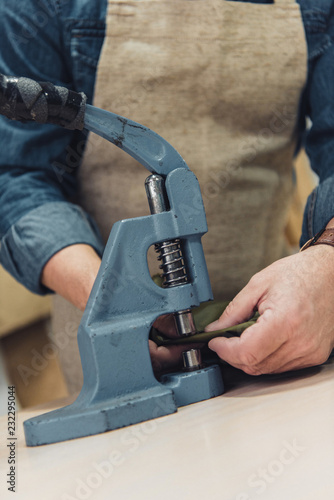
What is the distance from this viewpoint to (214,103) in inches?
41.9

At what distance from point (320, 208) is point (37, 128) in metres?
0.53

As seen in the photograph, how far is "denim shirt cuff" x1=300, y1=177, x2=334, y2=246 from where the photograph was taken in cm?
85

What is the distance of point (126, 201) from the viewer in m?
1.08

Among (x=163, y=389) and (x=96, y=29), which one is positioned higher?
(x=96, y=29)

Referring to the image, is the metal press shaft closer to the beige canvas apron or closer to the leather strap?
→ the leather strap

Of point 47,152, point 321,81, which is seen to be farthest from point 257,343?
point 321,81

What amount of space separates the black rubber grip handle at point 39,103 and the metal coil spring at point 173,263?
175 millimetres

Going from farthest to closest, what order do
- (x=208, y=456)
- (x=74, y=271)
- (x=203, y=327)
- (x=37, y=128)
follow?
1. (x=37, y=128)
2. (x=74, y=271)
3. (x=203, y=327)
4. (x=208, y=456)

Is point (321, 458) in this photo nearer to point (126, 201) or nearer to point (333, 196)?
point (333, 196)

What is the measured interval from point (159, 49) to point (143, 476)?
808 mm

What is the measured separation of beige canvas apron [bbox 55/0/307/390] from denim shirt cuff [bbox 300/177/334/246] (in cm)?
24

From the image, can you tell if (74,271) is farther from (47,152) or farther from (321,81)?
(321,81)

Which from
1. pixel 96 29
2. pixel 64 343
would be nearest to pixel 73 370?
pixel 64 343

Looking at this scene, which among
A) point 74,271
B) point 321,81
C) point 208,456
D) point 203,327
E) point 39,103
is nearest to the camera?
point 208,456
